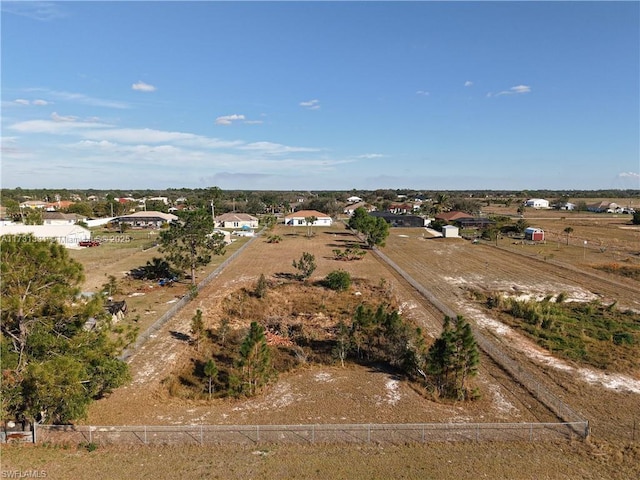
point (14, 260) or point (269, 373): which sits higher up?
point (14, 260)

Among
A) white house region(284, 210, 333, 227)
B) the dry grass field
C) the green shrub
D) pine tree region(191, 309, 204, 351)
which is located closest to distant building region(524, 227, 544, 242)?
the dry grass field

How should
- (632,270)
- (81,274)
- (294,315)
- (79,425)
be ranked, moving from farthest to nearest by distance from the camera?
(632,270) < (294,315) < (79,425) < (81,274)

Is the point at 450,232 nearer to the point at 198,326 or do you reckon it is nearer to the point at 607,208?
the point at 198,326

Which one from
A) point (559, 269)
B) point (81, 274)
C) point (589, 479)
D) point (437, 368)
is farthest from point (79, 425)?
point (559, 269)

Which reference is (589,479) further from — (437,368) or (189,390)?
(189,390)

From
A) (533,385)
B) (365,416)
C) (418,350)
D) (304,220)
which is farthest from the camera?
(304,220)

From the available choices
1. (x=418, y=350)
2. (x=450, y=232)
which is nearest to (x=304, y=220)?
(x=450, y=232)
